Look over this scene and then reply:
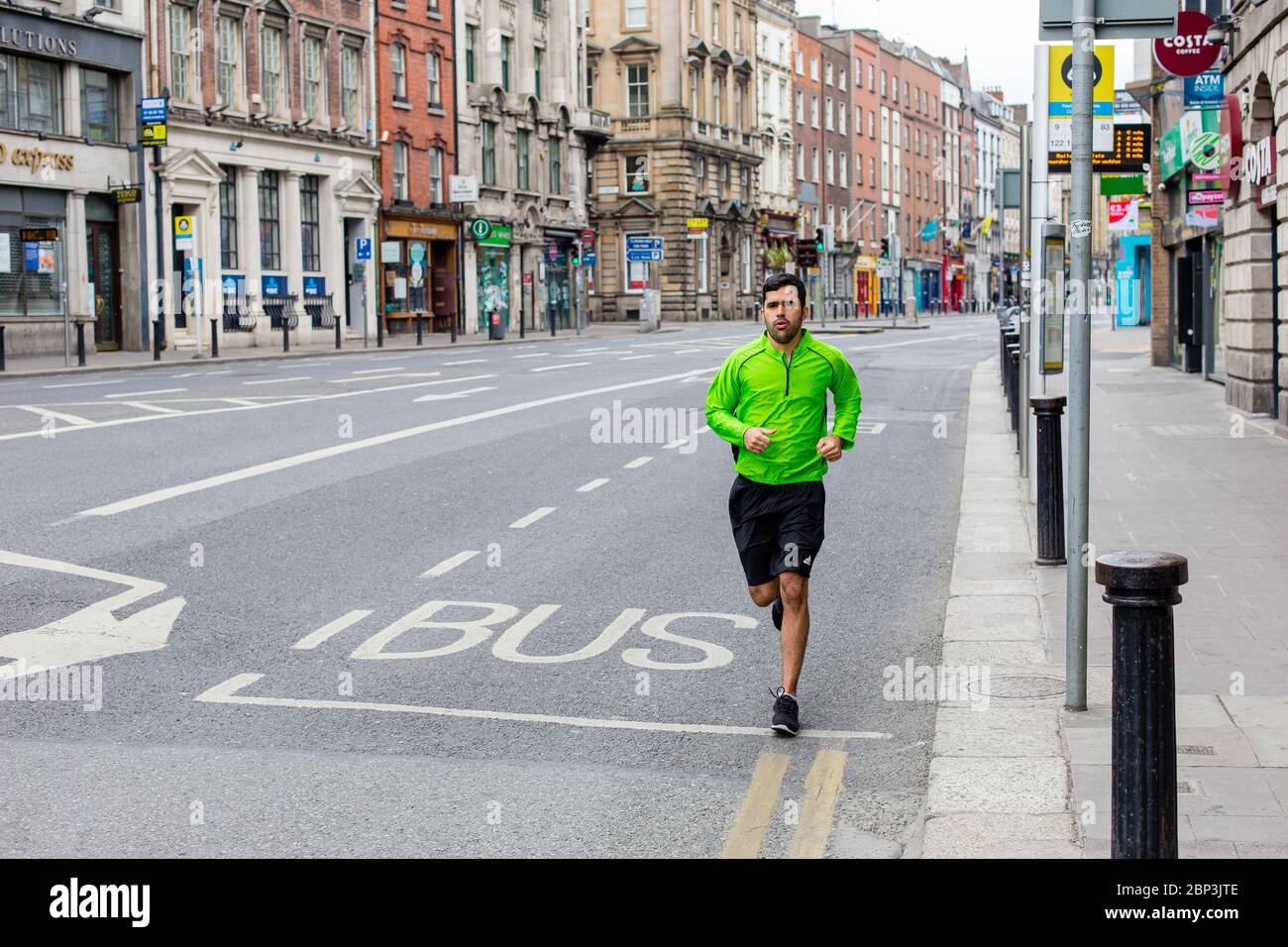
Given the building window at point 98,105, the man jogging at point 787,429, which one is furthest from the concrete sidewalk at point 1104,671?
the building window at point 98,105

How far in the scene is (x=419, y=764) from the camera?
222 inches

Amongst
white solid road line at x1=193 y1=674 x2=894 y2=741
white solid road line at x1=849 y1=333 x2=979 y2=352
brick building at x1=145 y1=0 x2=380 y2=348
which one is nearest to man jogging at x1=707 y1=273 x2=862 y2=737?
white solid road line at x1=193 y1=674 x2=894 y2=741

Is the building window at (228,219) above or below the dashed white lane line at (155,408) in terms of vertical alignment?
above

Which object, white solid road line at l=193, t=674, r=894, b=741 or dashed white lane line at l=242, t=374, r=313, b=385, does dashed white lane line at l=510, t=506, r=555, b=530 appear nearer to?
white solid road line at l=193, t=674, r=894, b=741

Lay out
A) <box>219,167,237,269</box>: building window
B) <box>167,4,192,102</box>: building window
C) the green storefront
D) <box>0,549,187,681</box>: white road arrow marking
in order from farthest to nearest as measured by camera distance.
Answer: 1. the green storefront
2. <box>219,167,237,269</box>: building window
3. <box>167,4,192,102</box>: building window
4. <box>0,549,187,681</box>: white road arrow marking

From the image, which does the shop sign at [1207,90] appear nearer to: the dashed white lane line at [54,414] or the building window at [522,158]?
the dashed white lane line at [54,414]

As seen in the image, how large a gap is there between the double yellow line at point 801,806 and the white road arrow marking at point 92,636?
3222 millimetres

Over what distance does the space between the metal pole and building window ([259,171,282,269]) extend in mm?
41445

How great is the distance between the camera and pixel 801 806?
17.2ft

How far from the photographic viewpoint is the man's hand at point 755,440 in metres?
6.16

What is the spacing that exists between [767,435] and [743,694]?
1160 millimetres

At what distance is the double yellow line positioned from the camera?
15.8 ft

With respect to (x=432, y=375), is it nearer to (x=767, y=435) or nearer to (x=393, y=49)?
(x=767, y=435)

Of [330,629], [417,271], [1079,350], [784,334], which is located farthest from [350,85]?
[1079,350]
